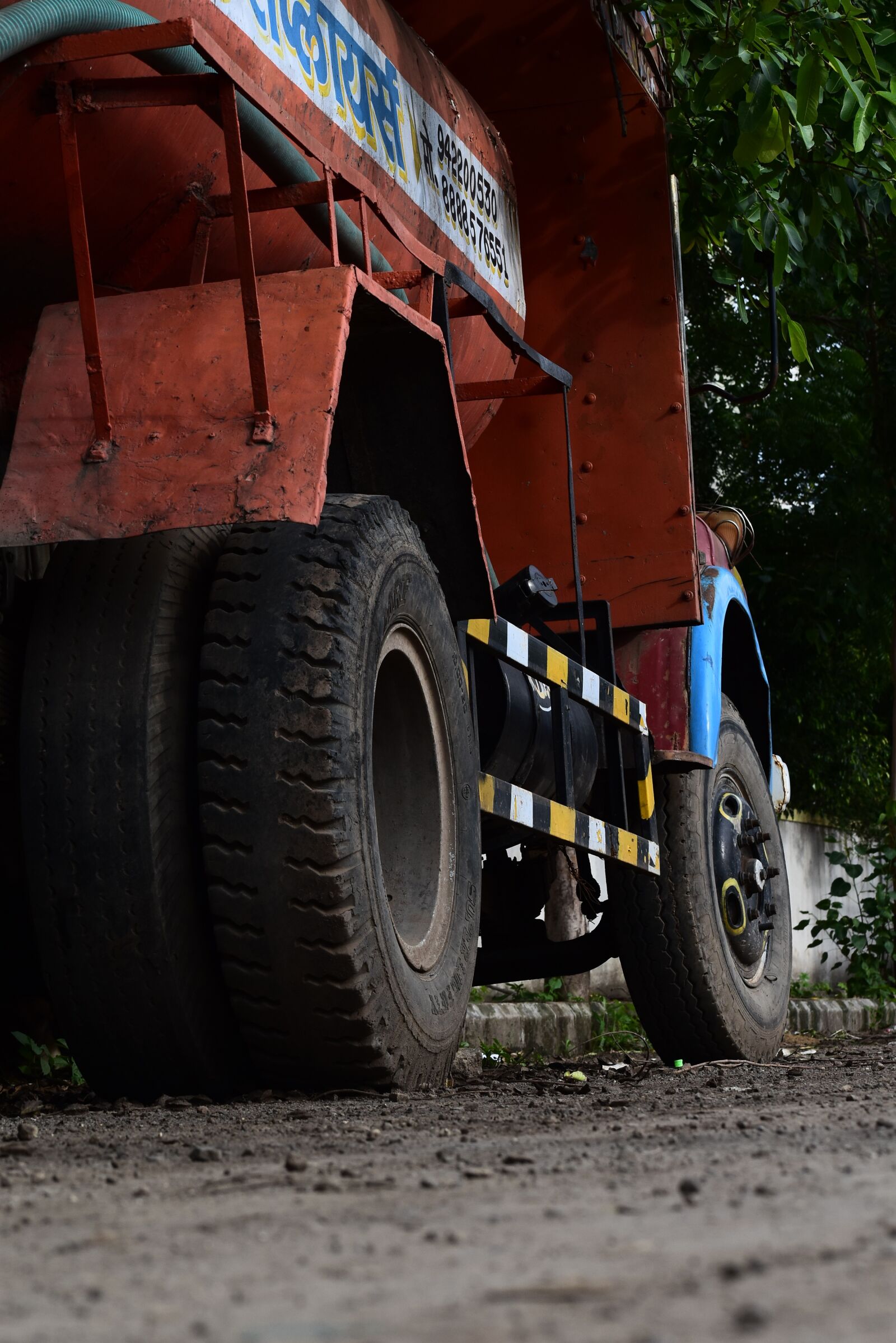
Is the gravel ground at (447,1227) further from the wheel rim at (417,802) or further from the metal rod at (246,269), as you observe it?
the metal rod at (246,269)

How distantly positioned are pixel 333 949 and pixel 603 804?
2.14 meters

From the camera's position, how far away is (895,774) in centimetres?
976

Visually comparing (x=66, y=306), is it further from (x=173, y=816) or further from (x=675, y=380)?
(x=675, y=380)

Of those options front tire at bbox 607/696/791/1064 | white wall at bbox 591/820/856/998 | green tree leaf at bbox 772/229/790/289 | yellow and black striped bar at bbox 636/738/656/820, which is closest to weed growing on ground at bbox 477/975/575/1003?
front tire at bbox 607/696/791/1064

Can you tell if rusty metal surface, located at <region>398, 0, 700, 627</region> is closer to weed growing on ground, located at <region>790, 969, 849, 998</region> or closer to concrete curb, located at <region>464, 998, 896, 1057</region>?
concrete curb, located at <region>464, 998, 896, 1057</region>

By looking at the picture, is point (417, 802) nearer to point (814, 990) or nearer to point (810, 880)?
point (814, 990)


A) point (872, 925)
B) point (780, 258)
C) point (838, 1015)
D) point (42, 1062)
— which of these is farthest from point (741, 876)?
point (872, 925)

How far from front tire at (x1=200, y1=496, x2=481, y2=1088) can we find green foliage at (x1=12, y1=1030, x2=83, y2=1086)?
122 cm

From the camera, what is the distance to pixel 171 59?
8.30 ft

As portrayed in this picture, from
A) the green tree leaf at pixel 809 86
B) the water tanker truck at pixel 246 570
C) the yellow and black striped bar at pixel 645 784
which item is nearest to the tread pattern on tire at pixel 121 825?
the water tanker truck at pixel 246 570

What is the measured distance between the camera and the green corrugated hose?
232cm

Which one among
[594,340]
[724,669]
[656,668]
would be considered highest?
[594,340]

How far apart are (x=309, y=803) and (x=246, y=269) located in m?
0.84

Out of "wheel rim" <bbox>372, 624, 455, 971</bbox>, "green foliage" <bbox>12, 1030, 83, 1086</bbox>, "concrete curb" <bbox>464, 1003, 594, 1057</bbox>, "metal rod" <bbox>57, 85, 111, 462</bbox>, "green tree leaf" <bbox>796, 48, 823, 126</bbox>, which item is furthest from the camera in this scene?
"concrete curb" <bbox>464, 1003, 594, 1057</bbox>
